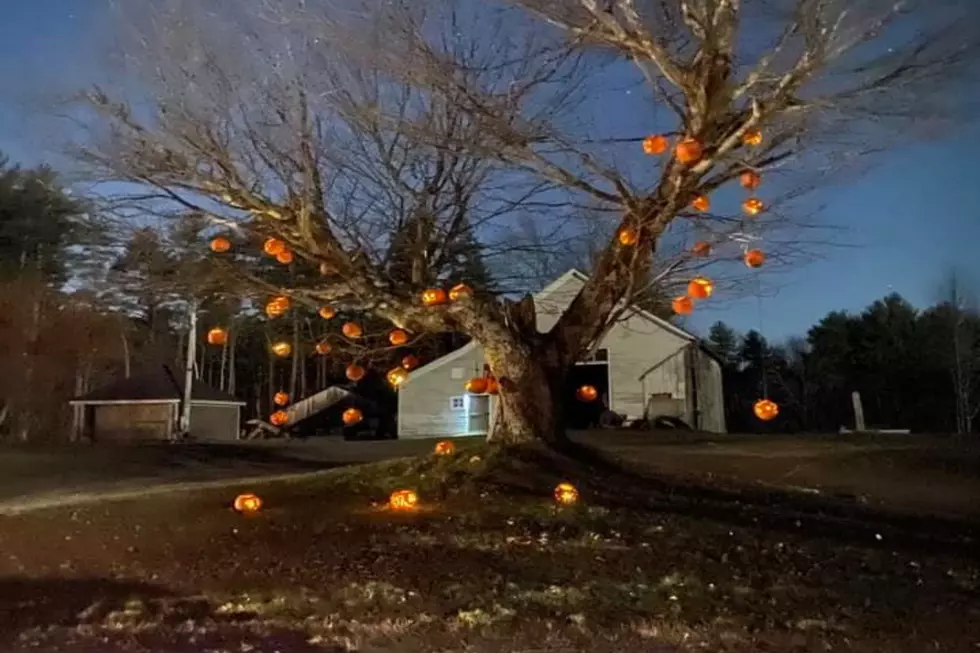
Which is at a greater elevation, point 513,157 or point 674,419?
point 513,157

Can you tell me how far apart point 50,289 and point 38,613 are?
28.9m

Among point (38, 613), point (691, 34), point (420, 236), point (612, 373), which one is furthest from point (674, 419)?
point (38, 613)

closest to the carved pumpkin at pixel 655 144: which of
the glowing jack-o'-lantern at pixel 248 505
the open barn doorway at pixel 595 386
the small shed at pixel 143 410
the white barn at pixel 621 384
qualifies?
the glowing jack-o'-lantern at pixel 248 505

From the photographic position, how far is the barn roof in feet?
121

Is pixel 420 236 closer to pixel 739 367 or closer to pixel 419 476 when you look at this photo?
pixel 419 476

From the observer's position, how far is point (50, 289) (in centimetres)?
3306

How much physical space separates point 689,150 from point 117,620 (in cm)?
522

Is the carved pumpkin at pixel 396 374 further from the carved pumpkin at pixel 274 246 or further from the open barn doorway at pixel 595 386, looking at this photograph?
the open barn doorway at pixel 595 386

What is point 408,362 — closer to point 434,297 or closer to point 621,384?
point 434,297

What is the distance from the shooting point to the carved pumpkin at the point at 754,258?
916 cm

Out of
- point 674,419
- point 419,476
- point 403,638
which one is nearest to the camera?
point 403,638

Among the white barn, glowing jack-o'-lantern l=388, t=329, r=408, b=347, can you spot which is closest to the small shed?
the white barn

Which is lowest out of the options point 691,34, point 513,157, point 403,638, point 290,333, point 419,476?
point 403,638

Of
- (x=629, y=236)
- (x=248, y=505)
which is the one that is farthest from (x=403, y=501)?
(x=629, y=236)
